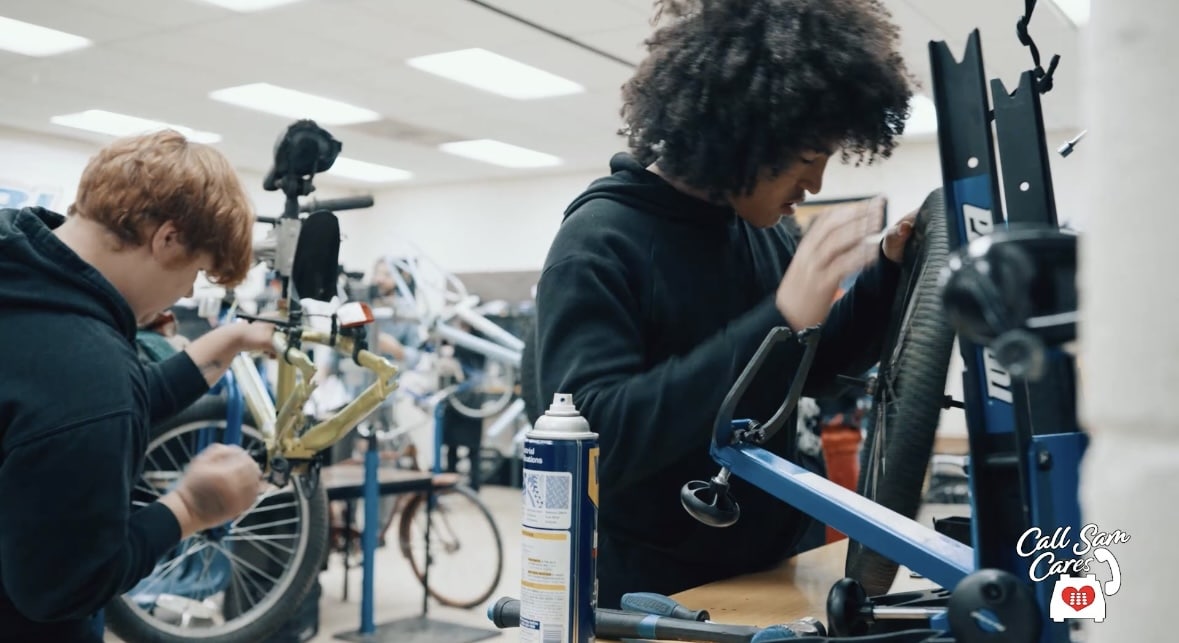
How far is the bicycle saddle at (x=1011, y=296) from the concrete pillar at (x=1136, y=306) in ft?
0.10

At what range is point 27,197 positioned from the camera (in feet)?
24.8

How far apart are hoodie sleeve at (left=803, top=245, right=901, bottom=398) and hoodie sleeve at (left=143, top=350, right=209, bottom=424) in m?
0.99

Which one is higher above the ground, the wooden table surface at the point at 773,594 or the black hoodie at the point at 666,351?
the black hoodie at the point at 666,351

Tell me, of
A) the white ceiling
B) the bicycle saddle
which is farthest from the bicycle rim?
the bicycle saddle

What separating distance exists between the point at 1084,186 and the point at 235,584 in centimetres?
306

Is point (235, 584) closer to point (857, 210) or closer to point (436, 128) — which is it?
point (857, 210)

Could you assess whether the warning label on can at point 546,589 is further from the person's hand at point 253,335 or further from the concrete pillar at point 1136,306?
the person's hand at point 253,335

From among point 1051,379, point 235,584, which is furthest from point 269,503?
point 1051,379

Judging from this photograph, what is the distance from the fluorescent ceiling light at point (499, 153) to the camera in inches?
321

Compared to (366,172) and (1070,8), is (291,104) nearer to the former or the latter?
(366,172)

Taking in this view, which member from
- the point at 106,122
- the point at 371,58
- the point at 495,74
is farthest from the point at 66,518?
the point at 106,122


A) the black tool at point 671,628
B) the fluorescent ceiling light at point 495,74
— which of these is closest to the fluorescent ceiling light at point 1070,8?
the fluorescent ceiling light at point 495,74

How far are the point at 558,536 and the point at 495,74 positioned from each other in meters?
5.59

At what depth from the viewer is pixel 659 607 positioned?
2.82ft
